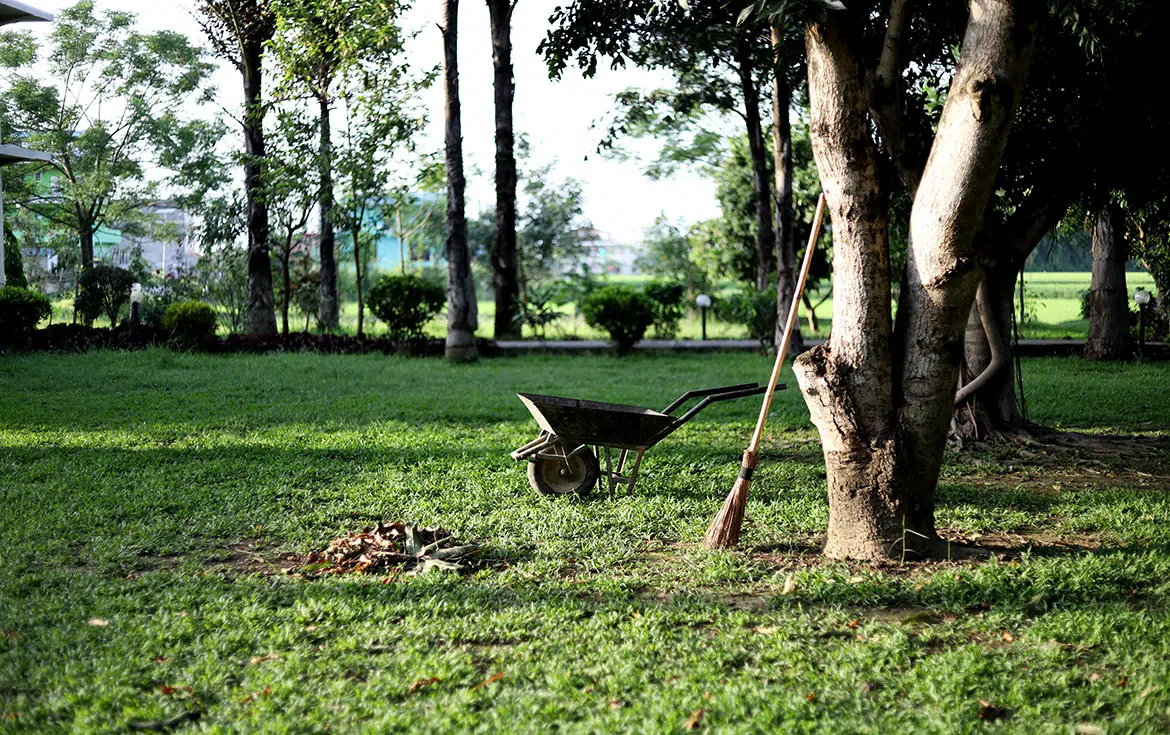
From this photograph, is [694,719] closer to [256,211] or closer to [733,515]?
[733,515]

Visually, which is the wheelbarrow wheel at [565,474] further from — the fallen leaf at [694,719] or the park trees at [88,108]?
the park trees at [88,108]

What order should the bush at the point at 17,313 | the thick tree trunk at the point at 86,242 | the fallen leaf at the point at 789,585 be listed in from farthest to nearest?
the thick tree trunk at the point at 86,242 < the bush at the point at 17,313 < the fallen leaf at the point at 789,585

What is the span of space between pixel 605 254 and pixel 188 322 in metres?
16.8

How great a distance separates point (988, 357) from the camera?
770cm

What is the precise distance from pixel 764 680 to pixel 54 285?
25.0 meters

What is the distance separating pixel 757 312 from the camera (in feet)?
52.1

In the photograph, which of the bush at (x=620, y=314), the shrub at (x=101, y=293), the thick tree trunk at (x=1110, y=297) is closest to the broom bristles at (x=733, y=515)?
the bush at (x=620, y=314)

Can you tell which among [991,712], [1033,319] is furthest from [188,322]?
[1033,319]

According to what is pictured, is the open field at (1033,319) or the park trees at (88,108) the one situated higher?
the park trees at (88,108)

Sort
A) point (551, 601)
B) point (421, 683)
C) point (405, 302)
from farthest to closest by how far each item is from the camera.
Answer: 1. point (405, 302)
2. point (551, 601)
3. point (421, 683)

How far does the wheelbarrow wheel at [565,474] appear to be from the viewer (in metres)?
6.00

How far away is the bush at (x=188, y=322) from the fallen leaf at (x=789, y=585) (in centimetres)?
1201

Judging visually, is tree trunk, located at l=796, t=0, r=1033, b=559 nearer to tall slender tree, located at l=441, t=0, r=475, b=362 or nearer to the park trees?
tall slender tree, located at l=441, t=0, r=475, b=362

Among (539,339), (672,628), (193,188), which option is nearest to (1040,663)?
(672,628)
